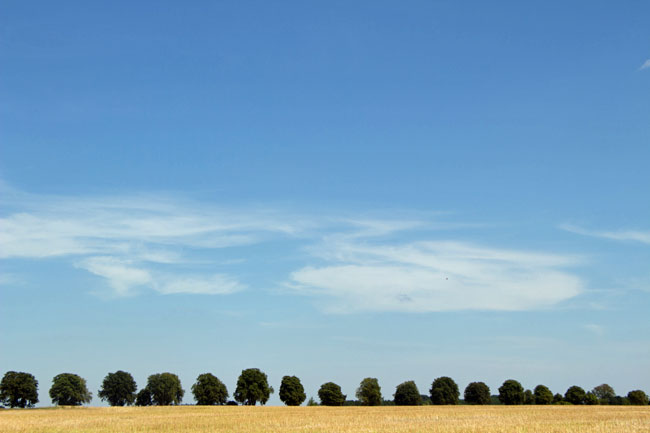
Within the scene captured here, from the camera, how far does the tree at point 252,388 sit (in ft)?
447

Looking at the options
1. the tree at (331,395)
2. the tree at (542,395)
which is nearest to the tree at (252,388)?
the tree at (331,395)

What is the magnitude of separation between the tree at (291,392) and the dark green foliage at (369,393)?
62.6 ft

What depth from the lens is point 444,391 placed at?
5974 inches

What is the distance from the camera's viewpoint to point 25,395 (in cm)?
13675

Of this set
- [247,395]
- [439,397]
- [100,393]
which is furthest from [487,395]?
[100,393]

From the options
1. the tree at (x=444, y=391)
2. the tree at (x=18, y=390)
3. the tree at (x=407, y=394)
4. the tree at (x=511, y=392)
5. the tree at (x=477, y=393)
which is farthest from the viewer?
the tree at (x=407, y=394)

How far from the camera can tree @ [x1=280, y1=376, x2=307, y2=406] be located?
136625mm

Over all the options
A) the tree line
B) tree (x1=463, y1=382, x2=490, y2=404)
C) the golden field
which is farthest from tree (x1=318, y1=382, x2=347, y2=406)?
the golden field

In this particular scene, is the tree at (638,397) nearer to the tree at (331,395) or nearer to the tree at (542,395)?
the tree at (542,395)

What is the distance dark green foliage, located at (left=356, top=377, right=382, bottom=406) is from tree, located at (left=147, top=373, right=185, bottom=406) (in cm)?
5101

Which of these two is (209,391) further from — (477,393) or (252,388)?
(477,393)

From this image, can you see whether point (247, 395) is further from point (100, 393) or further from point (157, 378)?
point (100, 393)

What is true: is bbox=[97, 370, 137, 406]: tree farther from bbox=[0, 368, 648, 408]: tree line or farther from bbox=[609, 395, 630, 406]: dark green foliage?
bbox=[609, 395, 630, 406]: dark green foliage

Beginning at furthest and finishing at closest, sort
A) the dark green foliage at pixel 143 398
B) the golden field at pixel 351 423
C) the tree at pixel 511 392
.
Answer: the dark green foliage at pixel 143 398, the tree at pixel 511 392, the golden field at pixel 351 423
